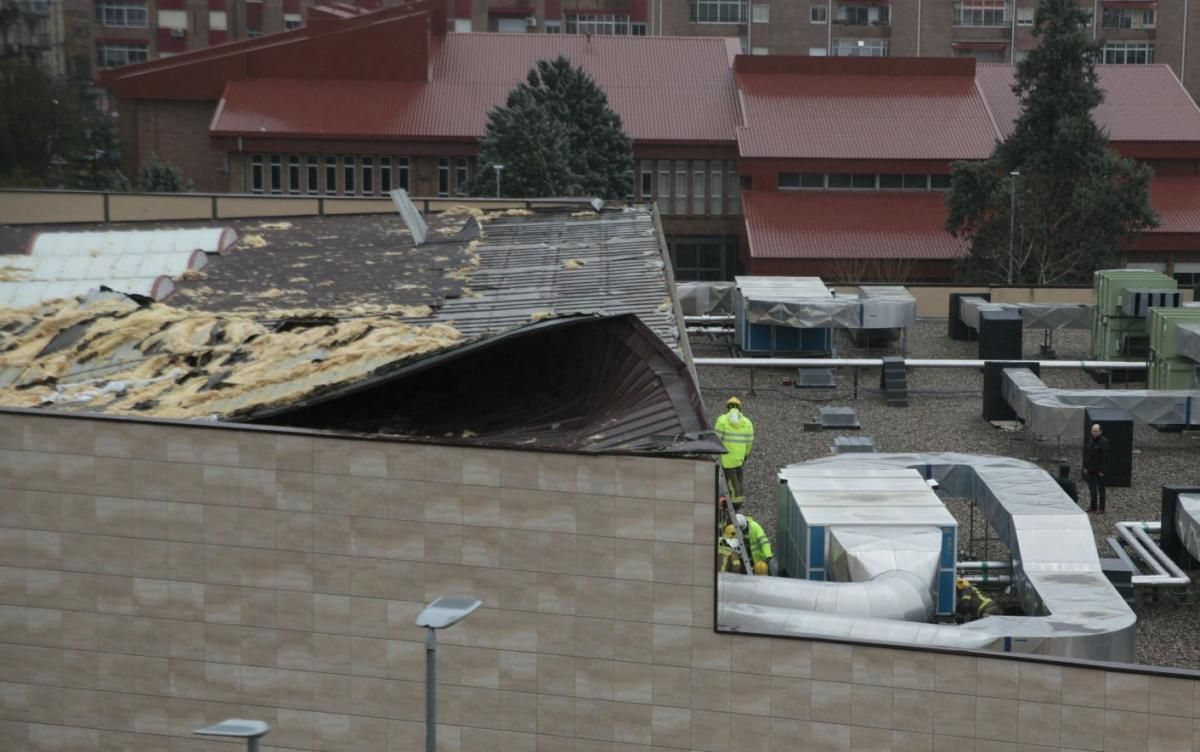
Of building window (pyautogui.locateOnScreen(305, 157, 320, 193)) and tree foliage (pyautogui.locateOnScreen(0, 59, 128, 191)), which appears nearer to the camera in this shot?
tree foliage (pyautogui.locateOnScreen(0, 59, 128, 191))

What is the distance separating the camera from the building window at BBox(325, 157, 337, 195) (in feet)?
204

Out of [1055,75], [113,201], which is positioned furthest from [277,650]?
[1055,75]

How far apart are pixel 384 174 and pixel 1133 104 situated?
2701 cm

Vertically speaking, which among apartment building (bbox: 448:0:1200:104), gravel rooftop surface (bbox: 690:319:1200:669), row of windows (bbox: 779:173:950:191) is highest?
→ apartment building (bbox: 448:0:1200:104)

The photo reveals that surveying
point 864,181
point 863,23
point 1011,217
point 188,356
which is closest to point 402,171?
point 864,181

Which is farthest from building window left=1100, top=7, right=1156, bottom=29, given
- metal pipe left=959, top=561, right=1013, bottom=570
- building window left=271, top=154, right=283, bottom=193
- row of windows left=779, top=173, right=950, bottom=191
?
metal pipe left=959, top=561, right=1013, bottom=570

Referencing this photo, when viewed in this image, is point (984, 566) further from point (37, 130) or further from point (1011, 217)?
point (1011, 217)

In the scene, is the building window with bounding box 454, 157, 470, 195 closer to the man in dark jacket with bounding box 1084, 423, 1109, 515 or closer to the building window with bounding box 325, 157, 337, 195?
the building window with bounding box 325, 157, 337, 195

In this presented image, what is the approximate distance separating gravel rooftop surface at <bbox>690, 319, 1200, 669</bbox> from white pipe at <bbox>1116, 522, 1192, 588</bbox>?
0.33m

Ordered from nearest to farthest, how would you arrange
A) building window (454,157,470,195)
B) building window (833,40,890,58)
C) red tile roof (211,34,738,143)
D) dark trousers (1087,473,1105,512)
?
1. dark trousers (1087,473,1105,512)
2. red tile roof (211,34,738,143)
3. building window (454,157,470,195)
4. building window (833,40,890,58)

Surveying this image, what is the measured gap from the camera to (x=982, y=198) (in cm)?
5312

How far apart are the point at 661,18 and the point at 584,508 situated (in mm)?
75330

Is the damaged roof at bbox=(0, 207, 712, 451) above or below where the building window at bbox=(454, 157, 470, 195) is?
below

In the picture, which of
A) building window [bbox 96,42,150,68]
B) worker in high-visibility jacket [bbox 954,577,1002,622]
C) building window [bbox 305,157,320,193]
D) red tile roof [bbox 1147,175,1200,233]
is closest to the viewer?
worker in high-visibility jacket [bbox 954,577,1002,622]
